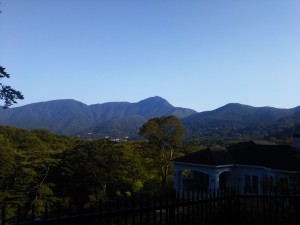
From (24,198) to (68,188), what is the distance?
527 centimetres

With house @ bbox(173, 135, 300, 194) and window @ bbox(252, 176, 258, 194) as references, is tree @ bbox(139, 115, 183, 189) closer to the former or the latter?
house @ bbox(173, 135, 300, 194)

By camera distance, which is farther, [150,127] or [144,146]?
[144,146]

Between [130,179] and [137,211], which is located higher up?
[137,211]

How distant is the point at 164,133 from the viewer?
1414 inches

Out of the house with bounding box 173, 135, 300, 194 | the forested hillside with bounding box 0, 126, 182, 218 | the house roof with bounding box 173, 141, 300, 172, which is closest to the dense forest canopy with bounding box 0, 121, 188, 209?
the forested hillside with bounding box 0, 126, 182, 218

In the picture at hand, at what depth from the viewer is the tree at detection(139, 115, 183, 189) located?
3550 centimetres

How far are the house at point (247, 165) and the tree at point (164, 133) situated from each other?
9.68 metres

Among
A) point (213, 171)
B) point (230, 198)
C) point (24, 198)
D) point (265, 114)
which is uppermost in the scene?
point (265, 114)

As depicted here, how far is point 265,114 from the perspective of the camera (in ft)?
634

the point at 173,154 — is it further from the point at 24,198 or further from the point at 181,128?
the point at 24,198

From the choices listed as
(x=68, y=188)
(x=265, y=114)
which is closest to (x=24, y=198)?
(x=68, y=188)

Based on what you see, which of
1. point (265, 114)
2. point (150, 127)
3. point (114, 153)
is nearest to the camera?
point (114, 153)

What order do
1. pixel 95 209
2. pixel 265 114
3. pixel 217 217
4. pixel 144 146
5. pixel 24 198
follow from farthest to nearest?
1. pixel 265 114
2. pixel 144 146
3. pixel 24 198
4. pixel 217 217
5. pixel 95 209

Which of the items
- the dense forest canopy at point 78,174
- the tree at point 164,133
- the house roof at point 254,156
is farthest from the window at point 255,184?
the tree at point 164,133
